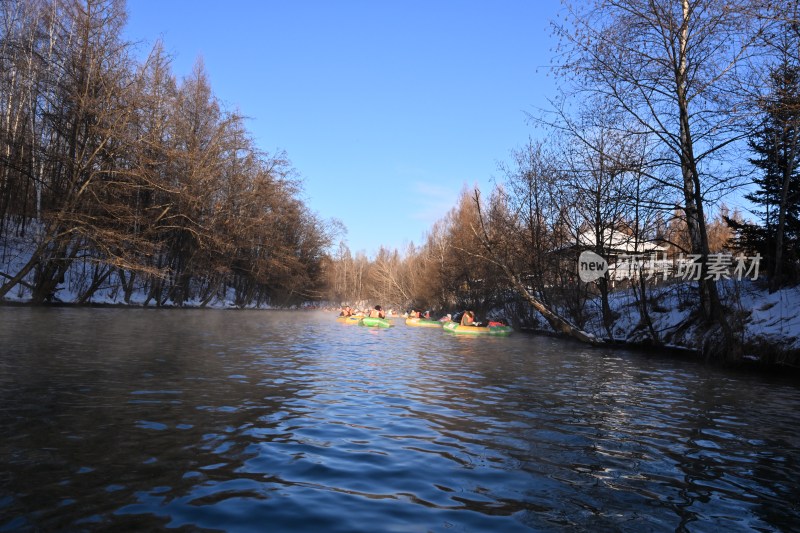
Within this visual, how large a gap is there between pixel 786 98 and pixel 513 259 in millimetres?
18469

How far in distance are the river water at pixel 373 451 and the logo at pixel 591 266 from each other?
1177 centimetres

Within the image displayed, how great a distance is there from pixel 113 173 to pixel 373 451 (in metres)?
19.1

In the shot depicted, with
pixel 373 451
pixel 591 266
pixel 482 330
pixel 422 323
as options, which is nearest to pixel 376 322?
pixel 422 323

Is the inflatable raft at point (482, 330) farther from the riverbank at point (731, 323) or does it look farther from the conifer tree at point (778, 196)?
the conifer tree at point (778, 196)

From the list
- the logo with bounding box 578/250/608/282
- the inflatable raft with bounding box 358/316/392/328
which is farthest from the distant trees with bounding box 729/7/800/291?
the inflatable raft with bounding box 358/316/392/328

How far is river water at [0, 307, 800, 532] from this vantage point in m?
3.47

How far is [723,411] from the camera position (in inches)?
310

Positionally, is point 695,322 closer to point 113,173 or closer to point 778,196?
point 778,196

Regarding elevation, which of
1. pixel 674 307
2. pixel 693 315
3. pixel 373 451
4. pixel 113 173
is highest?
pixel 113 173

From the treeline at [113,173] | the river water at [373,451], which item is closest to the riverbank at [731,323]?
the river water at [373,451]

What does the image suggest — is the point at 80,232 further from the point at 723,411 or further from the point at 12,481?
the point at 723,411

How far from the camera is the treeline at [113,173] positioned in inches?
797

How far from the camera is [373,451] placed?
4.99 m

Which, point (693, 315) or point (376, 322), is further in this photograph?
point (376, 322)
